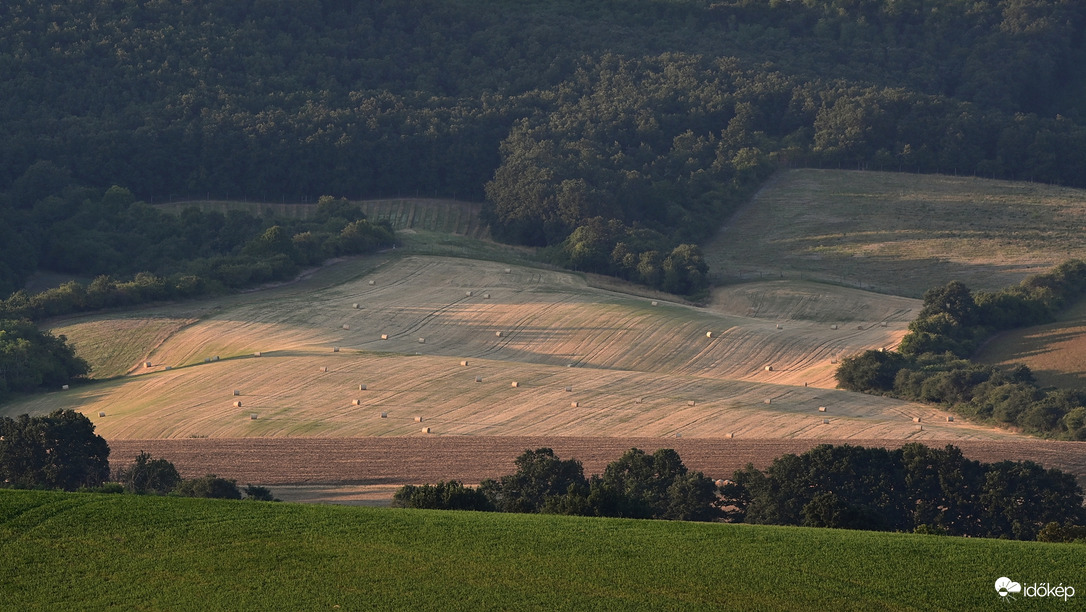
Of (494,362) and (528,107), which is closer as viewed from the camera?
(494,362)

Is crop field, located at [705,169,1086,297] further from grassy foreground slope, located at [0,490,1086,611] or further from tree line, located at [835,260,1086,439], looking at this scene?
grassy foreground slope, located at [0,490,1086,611]

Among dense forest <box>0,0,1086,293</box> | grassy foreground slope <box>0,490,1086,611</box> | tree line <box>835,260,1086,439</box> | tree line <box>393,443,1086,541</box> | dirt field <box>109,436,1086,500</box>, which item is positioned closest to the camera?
grassy foreground slope <box>0,490,1086,611</box>

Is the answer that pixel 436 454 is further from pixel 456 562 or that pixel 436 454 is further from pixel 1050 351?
pixel 1050 351

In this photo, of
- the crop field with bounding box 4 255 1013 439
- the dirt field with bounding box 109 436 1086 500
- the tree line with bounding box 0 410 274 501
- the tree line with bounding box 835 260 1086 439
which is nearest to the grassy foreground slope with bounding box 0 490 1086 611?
the tree line with bounding box 0 410 274 501

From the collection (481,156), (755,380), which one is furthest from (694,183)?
(755,380)

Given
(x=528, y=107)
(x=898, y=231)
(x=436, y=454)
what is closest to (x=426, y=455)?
(x=436, y=454)

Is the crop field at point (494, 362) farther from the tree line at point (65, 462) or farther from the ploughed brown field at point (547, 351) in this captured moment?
the tree line at point (65, 462)

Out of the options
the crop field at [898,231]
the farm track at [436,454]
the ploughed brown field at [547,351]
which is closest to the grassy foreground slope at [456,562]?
the ploughed brown field at [547,351]
